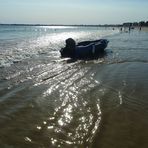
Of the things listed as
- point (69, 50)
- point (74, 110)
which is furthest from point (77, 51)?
point (74, 110)

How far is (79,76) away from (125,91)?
10.7 ft

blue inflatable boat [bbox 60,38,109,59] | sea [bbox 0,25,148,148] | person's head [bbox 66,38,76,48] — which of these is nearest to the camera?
sea [bbox 0,25,148,148]

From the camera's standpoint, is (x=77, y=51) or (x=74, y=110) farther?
(x=77, y=51)

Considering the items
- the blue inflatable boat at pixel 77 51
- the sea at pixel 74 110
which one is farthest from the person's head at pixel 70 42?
the sea at pixel 74 110

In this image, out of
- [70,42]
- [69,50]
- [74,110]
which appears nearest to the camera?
[74,110]

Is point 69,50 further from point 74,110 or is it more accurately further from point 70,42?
point 74,110

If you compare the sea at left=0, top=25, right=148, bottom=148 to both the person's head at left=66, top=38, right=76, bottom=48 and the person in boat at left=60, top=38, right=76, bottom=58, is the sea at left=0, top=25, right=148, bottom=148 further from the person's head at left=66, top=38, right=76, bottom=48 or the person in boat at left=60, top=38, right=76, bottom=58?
the person's head at left=66, top=38, right=76, bottom=48

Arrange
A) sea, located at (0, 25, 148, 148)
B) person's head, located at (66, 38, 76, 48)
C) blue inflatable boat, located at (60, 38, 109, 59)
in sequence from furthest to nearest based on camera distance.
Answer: blue inflatable boat, located at (60, 38, 109, 59) → person's head, located at (66, 38, 76, 48) → sea, located at (0, 25, 148, 148)

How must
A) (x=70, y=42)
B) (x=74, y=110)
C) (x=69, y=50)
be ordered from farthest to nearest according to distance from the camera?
→ (x=69, y=50) < (x=70, y=42) < (x=74, y=110)

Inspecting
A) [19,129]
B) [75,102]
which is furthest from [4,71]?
[19,129]

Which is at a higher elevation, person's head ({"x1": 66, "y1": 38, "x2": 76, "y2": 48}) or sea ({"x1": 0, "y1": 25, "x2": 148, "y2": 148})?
person's head ({"x1": 66, "y1": 38, "x2": 76, "y2": 48})

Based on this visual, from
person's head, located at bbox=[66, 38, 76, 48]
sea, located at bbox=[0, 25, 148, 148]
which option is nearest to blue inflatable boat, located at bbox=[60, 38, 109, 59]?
person's head, located at bbox=[66, 38, 76, 48]

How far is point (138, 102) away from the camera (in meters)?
8.64

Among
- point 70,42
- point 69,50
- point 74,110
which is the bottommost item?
point 74,110
